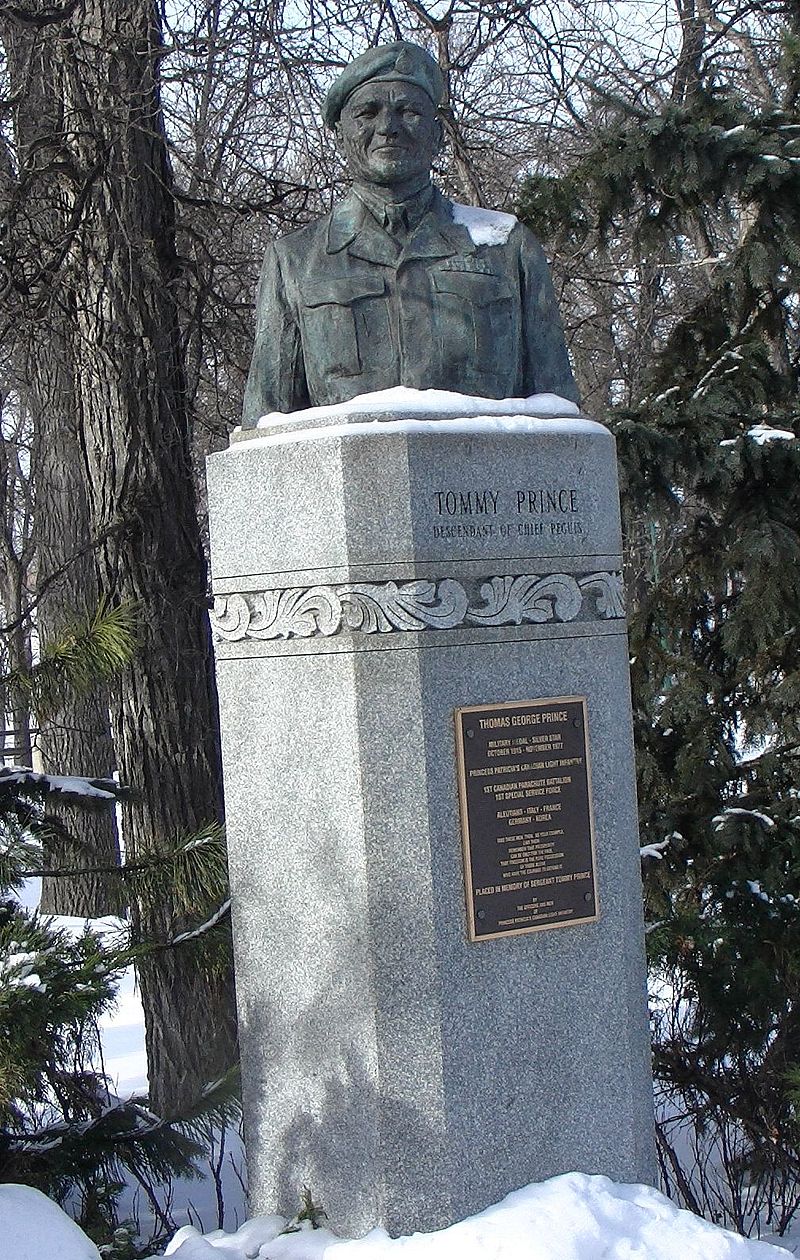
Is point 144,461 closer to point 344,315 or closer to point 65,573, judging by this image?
point 344,315

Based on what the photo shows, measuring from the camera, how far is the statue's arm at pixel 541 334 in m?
4.61

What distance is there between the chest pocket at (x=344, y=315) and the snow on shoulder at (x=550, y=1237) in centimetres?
243

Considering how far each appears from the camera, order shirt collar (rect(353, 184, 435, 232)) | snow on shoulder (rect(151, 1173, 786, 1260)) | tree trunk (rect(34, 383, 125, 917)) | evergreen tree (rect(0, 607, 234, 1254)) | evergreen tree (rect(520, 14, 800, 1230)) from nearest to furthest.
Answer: snow on shoulder (rect(151, 1173, 786, 1260))
evergreen tree (rect(0, 607, 234, 1254))
shirt collar (rect(353, 184, 435, 232))
evergreen tree (rect(520, 14, 800, 1230))
tree trunk (rect(34, 383, 125, 917))

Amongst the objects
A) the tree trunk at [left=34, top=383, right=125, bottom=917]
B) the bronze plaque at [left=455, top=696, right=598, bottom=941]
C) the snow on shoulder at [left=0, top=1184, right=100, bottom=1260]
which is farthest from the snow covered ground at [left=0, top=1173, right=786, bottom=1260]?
the tree trunk at [left=34, top=383, right=125, bottom=917]

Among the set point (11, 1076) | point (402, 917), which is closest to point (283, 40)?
point (402, 917)

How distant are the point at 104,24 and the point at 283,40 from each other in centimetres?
83

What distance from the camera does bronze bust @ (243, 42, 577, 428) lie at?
4449 mm

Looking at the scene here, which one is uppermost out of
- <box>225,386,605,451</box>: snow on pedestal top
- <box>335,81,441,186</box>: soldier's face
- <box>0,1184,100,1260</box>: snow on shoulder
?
<box>335,81,441,186</box>: soldier's face

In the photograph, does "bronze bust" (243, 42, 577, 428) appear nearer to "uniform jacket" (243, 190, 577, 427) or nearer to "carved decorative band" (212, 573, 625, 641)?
"uniform jacket" (243, 190, 577, 427)

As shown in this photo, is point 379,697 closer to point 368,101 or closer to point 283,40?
point 368,101

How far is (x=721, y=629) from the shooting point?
21.3 ft

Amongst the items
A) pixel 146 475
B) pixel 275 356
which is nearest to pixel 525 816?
pixel 275 356

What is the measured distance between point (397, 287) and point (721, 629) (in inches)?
105

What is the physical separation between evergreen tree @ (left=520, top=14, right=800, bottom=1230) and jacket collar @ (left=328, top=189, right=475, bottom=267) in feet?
5.40
